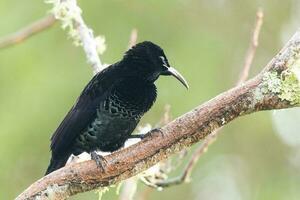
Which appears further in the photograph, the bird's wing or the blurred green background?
the blurred green background

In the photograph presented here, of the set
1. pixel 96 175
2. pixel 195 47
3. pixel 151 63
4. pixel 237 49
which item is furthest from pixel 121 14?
pixel 96 175

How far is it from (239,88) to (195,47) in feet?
13.5

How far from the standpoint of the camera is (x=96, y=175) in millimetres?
3934

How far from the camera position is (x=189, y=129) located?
12.8 ft

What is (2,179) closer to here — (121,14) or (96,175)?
(121,14)

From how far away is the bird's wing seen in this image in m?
4.59

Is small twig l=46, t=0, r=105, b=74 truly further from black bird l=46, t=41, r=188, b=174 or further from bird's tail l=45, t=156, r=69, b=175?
bird's tail l=45, t=156, r=69, b=175

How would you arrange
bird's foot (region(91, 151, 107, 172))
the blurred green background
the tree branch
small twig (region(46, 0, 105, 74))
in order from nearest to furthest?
1. the tree branch
2. bird's foot (region(91, 151, 107, 172))
3. small twig (region(46, 0, 105, 74))
4. the blurred green background

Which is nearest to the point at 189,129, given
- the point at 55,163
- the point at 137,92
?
the point at 137,92

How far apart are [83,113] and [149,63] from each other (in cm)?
46

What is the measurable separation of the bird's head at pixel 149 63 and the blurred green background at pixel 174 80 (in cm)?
217

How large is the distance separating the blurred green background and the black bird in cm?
215

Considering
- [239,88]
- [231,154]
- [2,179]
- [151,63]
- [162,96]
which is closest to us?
[239,88]

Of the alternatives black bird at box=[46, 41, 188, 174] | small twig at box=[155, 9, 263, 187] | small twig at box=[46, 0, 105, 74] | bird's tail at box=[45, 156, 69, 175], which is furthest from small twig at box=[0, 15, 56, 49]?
small twig at box=[155, 9, 263, 187]
